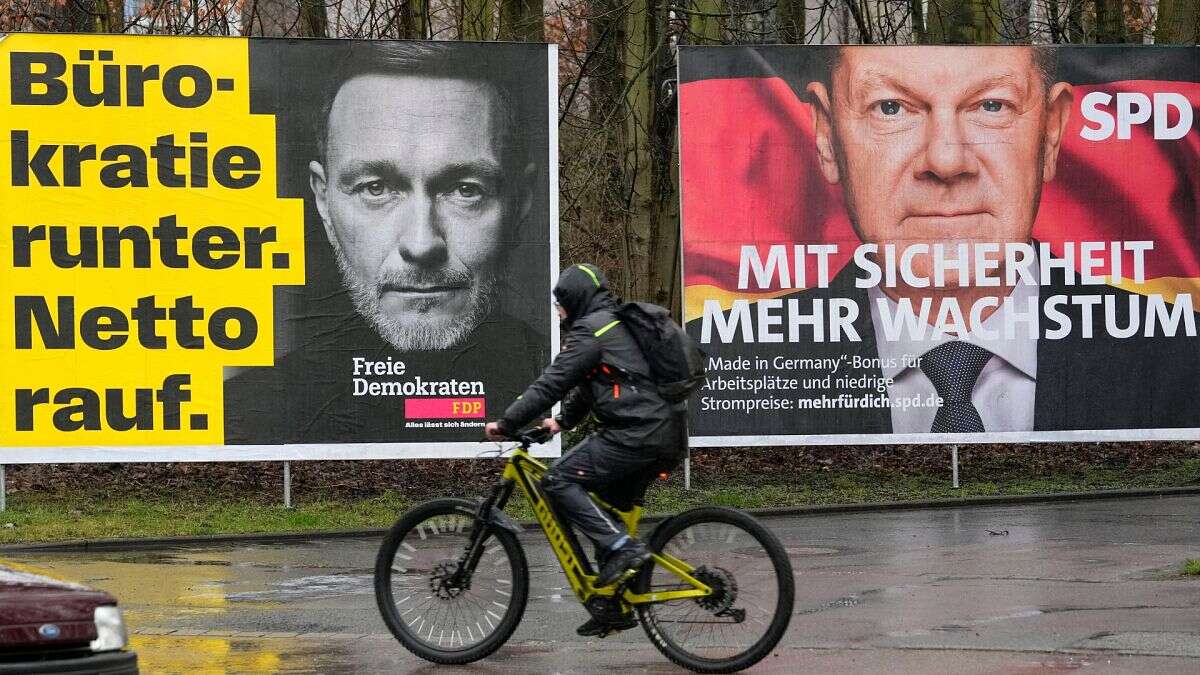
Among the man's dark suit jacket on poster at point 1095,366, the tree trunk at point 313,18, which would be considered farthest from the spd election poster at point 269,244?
the tree trunk at point 313,18

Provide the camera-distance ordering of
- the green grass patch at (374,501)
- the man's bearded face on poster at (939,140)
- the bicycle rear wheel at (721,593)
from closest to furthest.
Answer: the bicycle rear wheel at (721,593)
the green grass patch at (374,501)
the man's bearded face on poster at (939,140)

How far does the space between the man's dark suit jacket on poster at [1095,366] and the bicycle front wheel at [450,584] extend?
410 inches

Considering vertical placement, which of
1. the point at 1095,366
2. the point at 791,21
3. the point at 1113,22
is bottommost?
the point at 1095,366

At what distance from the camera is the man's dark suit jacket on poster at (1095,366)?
18625 mm

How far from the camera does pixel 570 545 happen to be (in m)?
7.99

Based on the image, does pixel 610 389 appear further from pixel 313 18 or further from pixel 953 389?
pixel 313 18

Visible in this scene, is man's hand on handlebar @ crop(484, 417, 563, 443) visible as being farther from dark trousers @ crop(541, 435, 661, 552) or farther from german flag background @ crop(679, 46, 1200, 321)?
german flag background @ crop(679, 46, 1200, 321)

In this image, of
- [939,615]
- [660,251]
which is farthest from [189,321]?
[939,615]

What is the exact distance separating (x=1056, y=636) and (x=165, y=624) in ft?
16.0

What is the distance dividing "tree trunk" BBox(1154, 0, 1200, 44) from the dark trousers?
53.9ft

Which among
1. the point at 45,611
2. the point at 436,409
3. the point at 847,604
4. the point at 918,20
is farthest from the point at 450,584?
the point at 918,20

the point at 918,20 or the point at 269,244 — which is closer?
the point at 269,244

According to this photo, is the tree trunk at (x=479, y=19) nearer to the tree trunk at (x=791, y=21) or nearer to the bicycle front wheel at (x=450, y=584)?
the tree trunk at (x=791, y=21)

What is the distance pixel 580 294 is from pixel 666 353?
1.72 ft
